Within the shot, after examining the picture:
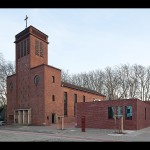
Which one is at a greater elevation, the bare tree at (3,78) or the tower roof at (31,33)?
the tower roof at (31,33)

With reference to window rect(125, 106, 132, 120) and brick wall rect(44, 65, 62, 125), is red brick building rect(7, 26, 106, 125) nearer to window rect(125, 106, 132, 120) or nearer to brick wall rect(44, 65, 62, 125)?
brick wall rect(44, 65, 62, 125)

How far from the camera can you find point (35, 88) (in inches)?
1763

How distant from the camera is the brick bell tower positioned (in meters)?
45.8

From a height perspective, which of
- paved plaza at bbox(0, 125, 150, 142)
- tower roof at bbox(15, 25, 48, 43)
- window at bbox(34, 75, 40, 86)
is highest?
tower roof at bbox(15, 25, 48, 43)

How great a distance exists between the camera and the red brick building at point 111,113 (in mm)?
30531

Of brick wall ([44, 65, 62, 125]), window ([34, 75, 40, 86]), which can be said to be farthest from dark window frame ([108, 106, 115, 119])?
window ([34, 75, 40, 86])

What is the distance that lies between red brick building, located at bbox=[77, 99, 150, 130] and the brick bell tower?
43.5 ft

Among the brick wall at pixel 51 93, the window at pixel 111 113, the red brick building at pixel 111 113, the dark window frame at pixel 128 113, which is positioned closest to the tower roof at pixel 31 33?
the brick wall at pixel 51 93

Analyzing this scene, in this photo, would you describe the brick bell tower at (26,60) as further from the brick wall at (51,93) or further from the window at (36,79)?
the brick wall at (51,93)

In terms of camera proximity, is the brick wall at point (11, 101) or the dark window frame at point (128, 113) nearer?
the dark window frame at point (128, 113)

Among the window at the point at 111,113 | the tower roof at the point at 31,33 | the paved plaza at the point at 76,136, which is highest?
the tower roof at the point at 31,33
